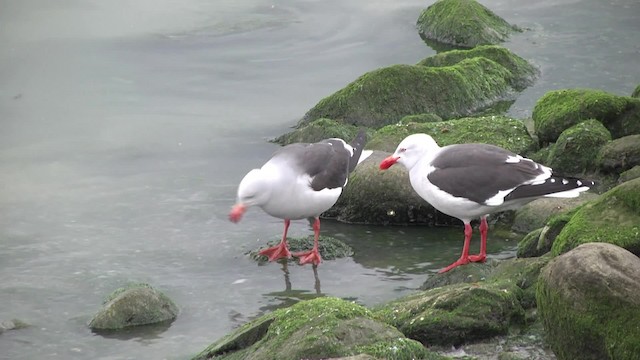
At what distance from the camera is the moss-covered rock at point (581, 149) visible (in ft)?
38.7

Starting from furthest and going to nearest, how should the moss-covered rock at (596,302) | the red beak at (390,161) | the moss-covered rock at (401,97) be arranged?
the moss-covered rock at (401,97) < the red beak at (390,161) < the moss-covered rock at (596,302)

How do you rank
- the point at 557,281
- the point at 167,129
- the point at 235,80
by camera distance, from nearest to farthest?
the point at 557,281
the point at 167,129
the point at 235,80

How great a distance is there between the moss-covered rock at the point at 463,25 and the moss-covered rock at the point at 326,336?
12.1 meters

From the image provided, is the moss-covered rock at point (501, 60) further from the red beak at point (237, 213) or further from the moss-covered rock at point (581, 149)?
the red beak at point (237, 213)

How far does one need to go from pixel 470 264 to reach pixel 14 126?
8139mm

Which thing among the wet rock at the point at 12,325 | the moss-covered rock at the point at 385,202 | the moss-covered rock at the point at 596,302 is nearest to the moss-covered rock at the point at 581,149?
the moss-covered rock at the point at 385,202

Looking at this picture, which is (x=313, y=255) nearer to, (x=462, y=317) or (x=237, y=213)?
(x=237, y=213)

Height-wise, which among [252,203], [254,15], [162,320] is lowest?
[162,320]

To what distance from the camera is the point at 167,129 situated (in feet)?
49.5

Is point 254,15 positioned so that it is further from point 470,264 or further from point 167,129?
point 470,264

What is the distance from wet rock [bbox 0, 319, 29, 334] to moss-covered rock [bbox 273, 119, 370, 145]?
5259 millimetres

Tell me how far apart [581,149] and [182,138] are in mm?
5527

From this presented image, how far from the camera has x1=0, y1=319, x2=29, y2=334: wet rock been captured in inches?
363

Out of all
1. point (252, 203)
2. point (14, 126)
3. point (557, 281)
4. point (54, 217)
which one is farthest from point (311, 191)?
point (14, 126)
